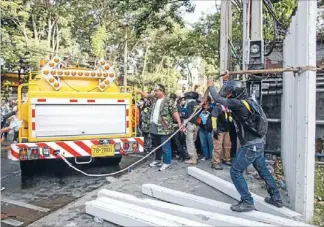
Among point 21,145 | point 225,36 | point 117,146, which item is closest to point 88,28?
point 225,36

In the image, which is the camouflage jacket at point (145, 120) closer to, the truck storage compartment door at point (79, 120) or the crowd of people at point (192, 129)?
the crowd of people at point (192, 129)

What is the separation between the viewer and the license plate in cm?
711

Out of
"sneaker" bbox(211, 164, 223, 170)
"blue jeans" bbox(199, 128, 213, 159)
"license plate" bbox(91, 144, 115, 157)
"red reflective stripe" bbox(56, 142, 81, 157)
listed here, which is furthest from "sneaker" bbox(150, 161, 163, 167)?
"red reflective stripe" bbox(56, 142, 81, 157)

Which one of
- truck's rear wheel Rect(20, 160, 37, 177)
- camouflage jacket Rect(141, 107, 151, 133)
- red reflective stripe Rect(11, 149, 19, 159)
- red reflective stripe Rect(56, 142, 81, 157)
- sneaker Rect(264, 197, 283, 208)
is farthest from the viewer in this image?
camouflage jacket Rect(141, 107, 151, 133)

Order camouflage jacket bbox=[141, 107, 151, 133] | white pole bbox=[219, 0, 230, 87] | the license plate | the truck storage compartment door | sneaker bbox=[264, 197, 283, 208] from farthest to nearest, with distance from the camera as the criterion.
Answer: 1. camouflage jacket bbox=[141, 107, 151, 133]
2. white pole bbox=[219, 0, 230, 87]
3. the license plate
4. the truck storage compartment door
5. sneaker bbox=[264, 197, 283, 208]

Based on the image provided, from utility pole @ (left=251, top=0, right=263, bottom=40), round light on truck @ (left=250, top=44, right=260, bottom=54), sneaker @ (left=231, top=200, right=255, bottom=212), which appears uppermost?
utility pole @ (left=251, top=0, right=263, bottom=40)

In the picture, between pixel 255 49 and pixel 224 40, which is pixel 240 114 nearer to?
pixel 255 49

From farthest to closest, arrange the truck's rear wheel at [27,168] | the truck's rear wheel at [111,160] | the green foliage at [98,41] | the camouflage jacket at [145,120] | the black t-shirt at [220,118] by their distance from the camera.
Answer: the green foliage at [98,41]
the camouflage jacket at [145,120]
the truck's rear wheel at [111,160]
the truck's rear wheel at [27,168]
the black t-shirt at [220,118]

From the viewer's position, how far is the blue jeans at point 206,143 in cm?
804

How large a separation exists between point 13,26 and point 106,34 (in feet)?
20.4

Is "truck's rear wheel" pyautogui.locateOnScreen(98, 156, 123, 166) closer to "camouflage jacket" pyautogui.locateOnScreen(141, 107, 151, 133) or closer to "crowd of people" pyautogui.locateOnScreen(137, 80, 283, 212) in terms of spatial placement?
"crowd of people" pyautogui.locateOnScreen(137, 80, 283, 212)

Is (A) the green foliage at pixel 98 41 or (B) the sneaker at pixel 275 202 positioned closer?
(B) the sneaker at pixel 275 202

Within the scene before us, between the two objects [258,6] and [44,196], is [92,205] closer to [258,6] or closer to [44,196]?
[44,196]

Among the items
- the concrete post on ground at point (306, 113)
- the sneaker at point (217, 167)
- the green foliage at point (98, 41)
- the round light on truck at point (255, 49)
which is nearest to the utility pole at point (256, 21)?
the round light on truck at point (255, 49)
